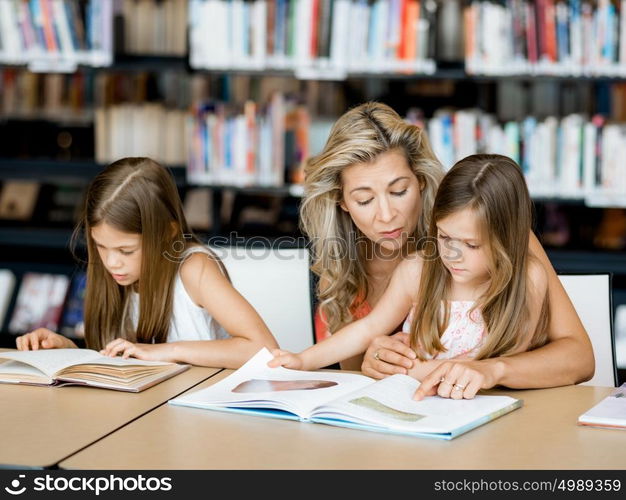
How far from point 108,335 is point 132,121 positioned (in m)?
1.76

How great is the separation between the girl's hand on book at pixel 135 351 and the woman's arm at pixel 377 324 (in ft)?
1.03

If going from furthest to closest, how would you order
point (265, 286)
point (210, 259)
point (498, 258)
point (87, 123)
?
point (87, 123), point (265, 286), point (210, 259), point (498, 258)

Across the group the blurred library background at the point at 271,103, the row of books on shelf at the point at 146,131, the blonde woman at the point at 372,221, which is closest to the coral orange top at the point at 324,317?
the blonde woman at the point at 372,221

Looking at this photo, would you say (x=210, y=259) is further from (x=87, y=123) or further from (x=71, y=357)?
(x=87, y=123)

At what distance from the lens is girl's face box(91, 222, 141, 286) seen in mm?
2027

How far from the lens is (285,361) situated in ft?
→ 5.57

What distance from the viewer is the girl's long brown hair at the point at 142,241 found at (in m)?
2.04

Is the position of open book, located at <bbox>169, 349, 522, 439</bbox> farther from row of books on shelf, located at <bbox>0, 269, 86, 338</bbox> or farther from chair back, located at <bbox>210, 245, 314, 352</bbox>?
row of books on shelf, located at <bbox>0, 269, 86, 338</bbox>

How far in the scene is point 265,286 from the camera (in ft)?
7.55

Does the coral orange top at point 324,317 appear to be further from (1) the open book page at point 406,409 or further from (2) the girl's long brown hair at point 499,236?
(1) the open book page at point 406,409

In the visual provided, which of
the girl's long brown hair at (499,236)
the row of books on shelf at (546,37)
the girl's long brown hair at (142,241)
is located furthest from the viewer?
the row of books on shelf at (546,37)

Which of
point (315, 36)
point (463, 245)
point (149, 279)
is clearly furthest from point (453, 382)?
point (315, 36)

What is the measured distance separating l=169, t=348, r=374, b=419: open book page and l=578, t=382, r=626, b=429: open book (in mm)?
383

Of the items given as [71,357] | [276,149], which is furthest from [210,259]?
[276,149]
